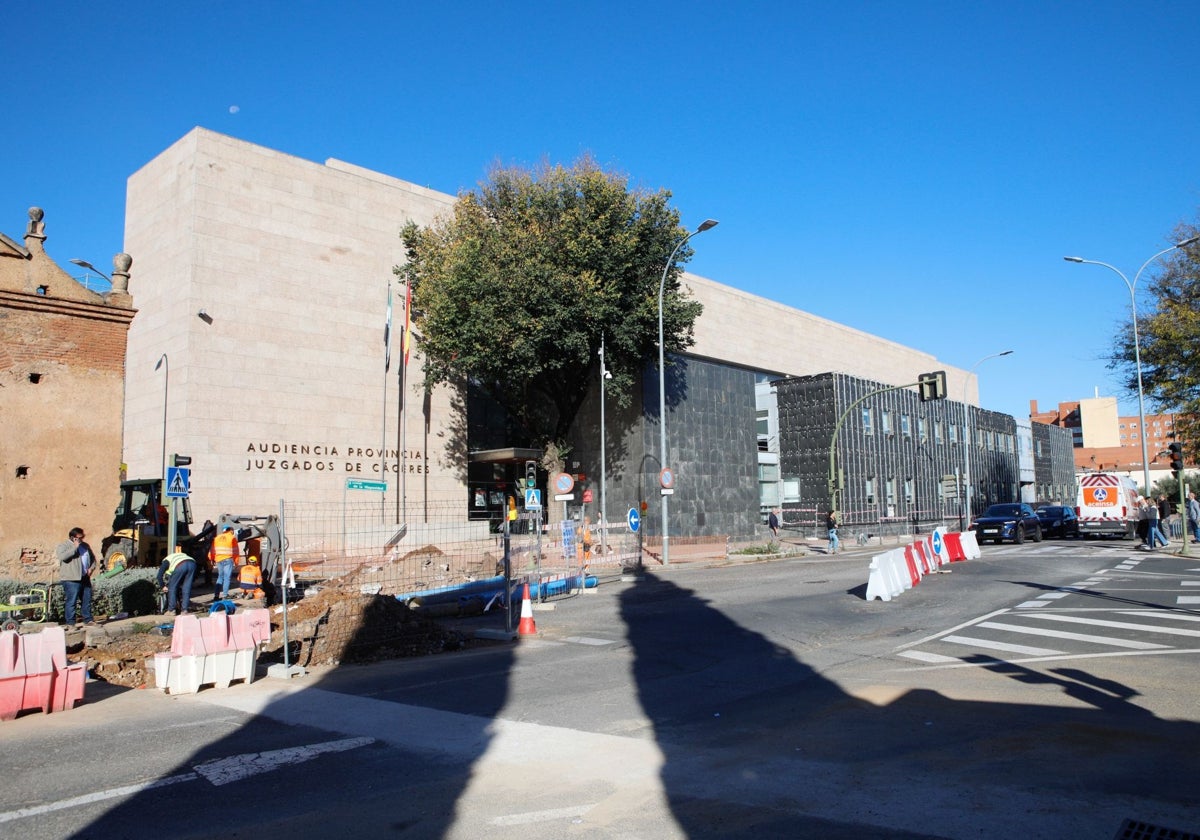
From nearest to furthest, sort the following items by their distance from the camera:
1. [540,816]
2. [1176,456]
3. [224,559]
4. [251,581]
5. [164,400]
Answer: [540,816], [224,559], [251,581], [1176,456], [164,400]

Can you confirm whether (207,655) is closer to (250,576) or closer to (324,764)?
(324,764)

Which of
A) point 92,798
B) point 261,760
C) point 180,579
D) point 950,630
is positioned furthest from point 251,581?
point 950,630

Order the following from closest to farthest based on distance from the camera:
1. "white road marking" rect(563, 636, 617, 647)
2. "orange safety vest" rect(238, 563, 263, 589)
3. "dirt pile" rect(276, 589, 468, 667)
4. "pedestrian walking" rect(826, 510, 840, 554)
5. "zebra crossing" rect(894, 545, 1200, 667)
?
"zebra crossing" rect(894, 545, 1200, 667) → "dirt pile" rect(276, 589, 468, 667) → "white road marking" rect(563, 636, 617, 647) → "orange safety vest" rect(238, 563, 263, 589) → "pedestrian walking" rect(826, 510, 840, 554)

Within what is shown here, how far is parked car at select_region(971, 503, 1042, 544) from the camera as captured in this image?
35.2 m

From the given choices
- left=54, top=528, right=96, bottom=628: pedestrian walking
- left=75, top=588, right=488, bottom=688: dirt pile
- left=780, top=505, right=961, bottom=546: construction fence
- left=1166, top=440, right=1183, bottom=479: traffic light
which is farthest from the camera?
left=780, top=505, right=961, bottom=546: construction fence

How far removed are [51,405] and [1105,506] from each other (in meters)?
38.5

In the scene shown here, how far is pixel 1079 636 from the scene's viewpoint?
39.6 feet

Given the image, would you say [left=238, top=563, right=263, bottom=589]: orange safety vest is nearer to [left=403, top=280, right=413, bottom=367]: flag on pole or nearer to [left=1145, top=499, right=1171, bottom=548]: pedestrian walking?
[left=403, top=280, right=413, bottom=367]: flag on pole

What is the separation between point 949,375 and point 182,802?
80490mm

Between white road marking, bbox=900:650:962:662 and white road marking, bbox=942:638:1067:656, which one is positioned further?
white road marking, bbox=942:638:1067:656

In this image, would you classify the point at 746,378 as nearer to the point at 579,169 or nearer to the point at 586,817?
the point at 579,169

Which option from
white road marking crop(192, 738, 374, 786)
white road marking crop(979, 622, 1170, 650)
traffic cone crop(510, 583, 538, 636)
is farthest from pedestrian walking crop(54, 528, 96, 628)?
white road marking crop(979, 622, 1170, 650)

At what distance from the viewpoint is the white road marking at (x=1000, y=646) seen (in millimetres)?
10915

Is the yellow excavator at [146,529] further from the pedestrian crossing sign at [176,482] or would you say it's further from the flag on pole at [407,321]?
the flag on pole at [407,321]
